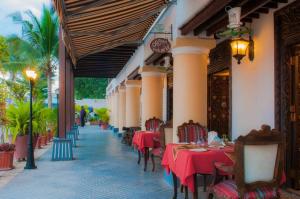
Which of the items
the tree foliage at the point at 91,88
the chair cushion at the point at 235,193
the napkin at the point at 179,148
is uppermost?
the tree foliage at the point at 91,88

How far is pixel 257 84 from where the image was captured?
6094mm

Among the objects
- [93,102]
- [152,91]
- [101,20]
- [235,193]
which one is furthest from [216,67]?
[93,102]

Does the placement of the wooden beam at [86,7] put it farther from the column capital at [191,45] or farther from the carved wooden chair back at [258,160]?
the carved wooden chair back at [258,160]

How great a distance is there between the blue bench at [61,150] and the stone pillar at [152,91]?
2.98 metres

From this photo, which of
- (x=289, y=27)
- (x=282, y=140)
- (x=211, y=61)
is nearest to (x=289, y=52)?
(x=289, y=27)

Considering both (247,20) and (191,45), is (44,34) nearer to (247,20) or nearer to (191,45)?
(191,45)

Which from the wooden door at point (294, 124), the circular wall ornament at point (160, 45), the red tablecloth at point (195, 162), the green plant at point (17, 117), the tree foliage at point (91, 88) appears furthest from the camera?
the tree foliage at point (91, 88)

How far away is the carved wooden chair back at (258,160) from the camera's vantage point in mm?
3566

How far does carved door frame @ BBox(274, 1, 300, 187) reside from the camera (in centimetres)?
524

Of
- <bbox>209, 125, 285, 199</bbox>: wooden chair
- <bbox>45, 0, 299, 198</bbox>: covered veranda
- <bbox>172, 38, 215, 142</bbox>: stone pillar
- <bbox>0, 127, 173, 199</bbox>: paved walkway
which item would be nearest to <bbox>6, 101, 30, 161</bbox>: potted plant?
<bbox>0, 127, 173, 199</bbox>: paved walkway

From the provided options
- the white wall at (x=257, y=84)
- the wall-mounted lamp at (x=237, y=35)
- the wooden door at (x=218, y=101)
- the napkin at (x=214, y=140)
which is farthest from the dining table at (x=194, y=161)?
the wooden door at (x=218, y=101)

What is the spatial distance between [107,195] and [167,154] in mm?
1178

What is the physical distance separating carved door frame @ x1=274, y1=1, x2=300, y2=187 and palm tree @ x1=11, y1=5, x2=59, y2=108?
13.5m

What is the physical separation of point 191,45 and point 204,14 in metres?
1.14
